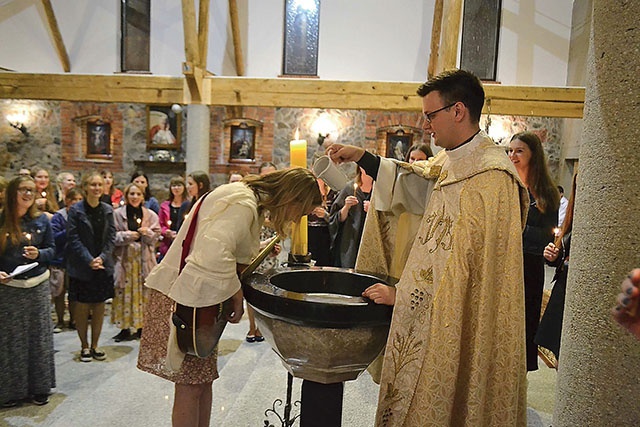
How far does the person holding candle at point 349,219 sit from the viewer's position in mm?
3914

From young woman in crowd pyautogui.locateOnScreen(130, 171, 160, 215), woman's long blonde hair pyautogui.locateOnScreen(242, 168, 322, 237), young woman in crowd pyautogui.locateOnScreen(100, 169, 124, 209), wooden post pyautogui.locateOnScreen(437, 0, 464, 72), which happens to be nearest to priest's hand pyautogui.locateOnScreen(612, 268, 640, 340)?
woman's long blonde hair pyautogui.locateOnScreen(242, 168, 322, 237)

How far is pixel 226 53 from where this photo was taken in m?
10.0

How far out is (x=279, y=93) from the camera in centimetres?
764

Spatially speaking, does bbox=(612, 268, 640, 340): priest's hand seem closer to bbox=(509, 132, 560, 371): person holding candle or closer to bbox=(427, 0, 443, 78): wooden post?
bbox=(509, 132, 560, 371): person holding candle

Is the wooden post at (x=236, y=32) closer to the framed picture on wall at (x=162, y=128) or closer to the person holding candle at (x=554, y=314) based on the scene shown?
the framed picture on wall at (x=162, y=128)

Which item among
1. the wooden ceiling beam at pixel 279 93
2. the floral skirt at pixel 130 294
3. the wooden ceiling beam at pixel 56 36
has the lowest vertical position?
the floral skirt at pixel 130 294

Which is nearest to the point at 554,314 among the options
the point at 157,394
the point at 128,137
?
the point at 157,394

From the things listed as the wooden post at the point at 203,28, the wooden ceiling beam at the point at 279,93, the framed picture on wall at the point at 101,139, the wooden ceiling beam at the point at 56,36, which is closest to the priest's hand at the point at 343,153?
the wooden ceiling beam at the point at 279,93

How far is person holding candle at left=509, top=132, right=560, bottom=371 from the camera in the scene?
9.36ft

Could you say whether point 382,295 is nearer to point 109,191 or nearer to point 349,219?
point 349,219

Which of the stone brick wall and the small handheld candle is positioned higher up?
the stone brick wall

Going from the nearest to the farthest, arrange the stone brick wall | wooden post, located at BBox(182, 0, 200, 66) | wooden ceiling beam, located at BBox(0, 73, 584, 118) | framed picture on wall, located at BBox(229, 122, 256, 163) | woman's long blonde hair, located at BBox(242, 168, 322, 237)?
woman's long blonde hair, located at BBox(242, 168, 322, 237), wooden post, located at BBox(182, 0, 200, 66), wooden ceiling beam, located at BBox(0, 73, 584, 118), the stone brick wall, framed picture on wall, located at BBox(229, 122, 256, 163)

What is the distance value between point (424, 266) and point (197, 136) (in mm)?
6683

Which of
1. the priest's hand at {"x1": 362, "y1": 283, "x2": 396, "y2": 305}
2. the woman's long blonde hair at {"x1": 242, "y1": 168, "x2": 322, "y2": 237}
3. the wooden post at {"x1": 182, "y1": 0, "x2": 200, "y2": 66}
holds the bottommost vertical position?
the priest's hand at {"x1": 362, "y1": 283, "x2": 396, "y2": 305}
